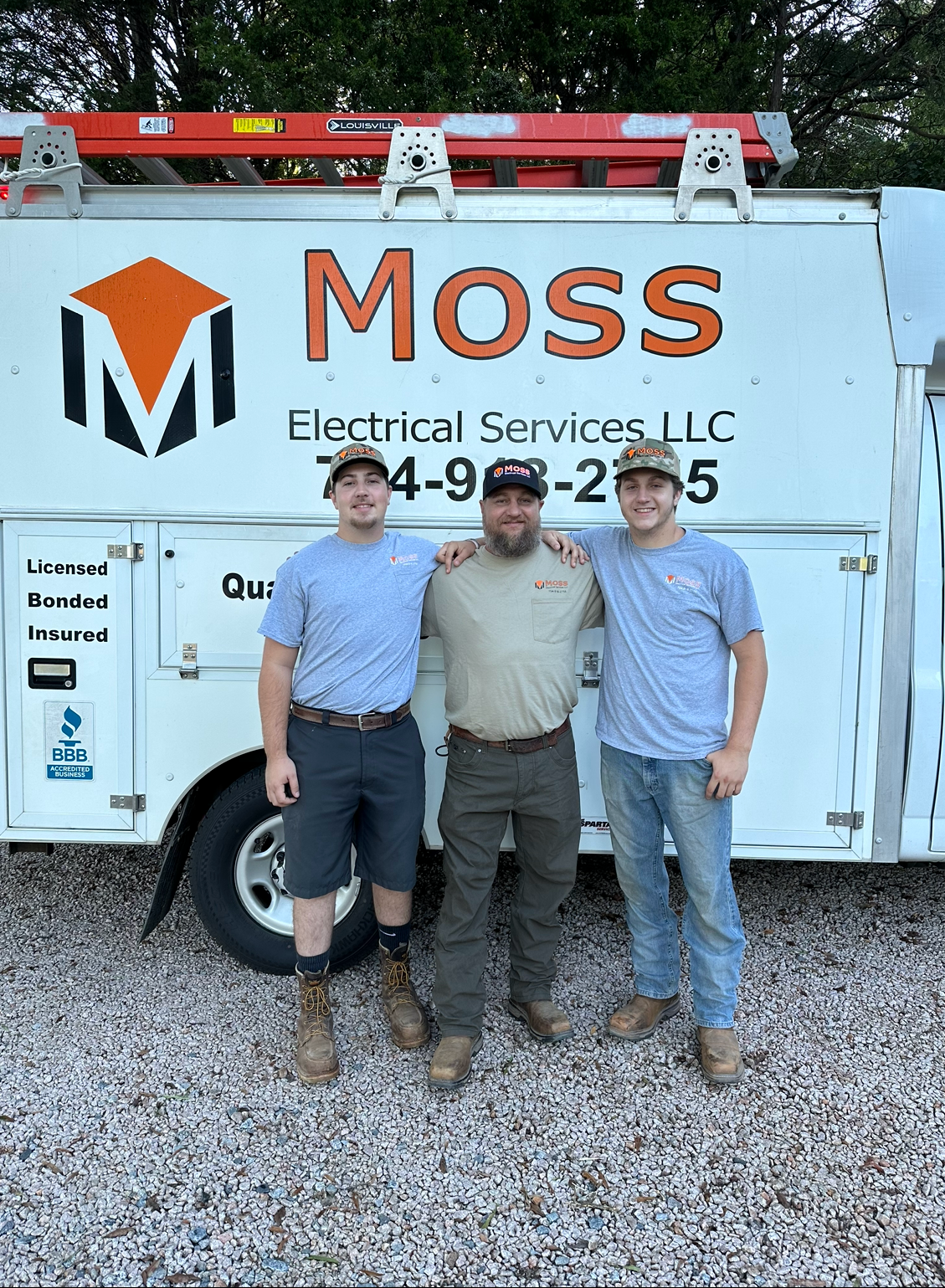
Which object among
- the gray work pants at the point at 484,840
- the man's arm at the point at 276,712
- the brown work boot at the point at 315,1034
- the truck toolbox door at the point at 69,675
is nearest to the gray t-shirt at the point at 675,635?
the gray work pants at the point at 484,840

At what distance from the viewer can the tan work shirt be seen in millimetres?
2922

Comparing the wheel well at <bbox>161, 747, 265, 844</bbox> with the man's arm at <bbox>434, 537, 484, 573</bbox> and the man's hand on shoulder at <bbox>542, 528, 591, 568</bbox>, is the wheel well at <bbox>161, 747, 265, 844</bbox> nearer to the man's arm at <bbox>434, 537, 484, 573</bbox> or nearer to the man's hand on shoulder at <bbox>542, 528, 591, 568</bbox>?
the man's arm at <bbox>434, 537, 484, 573</bbox>

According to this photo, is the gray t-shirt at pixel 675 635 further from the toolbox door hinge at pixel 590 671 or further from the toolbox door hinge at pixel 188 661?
the toolbox door hinge at pixel 188 661

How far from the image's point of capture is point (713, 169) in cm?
319

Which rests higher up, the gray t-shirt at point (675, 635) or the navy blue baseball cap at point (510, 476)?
the navy blue baseball cap at point (510, 476)

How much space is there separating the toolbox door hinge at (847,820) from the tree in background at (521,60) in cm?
689

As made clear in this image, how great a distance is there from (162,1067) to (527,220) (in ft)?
11.0

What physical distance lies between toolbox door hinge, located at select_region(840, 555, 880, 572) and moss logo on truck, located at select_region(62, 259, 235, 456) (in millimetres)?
2405

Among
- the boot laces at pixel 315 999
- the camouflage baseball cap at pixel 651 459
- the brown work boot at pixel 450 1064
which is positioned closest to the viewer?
the camouflage baseball cap at pixel 651 459

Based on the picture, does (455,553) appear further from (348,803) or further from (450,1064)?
(450,1064)

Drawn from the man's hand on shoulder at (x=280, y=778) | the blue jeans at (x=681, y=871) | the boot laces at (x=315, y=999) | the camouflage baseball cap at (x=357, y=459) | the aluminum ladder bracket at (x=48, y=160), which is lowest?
the boot laces at (x=315, y=999)

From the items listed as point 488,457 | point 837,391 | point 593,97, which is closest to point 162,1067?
point 488,457

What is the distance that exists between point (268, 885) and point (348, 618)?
4.30ft

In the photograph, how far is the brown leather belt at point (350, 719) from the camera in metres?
2.99
